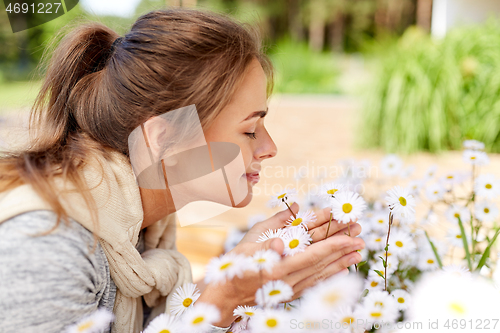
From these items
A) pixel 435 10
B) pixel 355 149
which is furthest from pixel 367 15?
pixel 355 149

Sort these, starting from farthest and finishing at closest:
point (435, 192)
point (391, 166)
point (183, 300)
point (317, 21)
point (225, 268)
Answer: point (317, 21), point (391, 166), point (435, 192), point (183, 300), point (225, 268)

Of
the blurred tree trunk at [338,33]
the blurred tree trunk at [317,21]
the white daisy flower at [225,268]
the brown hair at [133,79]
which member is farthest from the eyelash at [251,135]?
the blurred tree trunk at [338,33]

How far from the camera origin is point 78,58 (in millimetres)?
1076

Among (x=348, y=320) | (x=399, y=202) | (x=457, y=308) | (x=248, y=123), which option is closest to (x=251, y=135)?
(x=248, y=123)

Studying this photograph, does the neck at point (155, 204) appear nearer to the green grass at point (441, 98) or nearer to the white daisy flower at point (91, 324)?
the white daisy flower at point (91, 324)

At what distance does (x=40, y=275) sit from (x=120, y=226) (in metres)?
0.21

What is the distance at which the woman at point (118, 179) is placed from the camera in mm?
719

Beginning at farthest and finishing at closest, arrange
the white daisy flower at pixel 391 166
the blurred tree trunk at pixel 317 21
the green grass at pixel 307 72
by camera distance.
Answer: the blurred tree trunk at pixel 317 21 < the green grass at pixel 307 72 < the white daisy flower at pixel 391 166

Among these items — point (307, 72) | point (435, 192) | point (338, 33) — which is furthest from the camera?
point (338, 33)

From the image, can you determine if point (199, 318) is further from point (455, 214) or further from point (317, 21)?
point (317, 21)

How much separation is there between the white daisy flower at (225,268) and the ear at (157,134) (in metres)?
0.43

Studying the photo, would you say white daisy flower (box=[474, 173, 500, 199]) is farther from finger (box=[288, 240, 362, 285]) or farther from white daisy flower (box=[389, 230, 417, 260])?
finger (box=[288, 240, 362, 285])

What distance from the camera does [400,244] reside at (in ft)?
3.27

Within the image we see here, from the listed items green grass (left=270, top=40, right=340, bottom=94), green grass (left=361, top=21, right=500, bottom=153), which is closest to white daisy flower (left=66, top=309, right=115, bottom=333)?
green grass (left=361, top=21, right=500, bottom=153)
